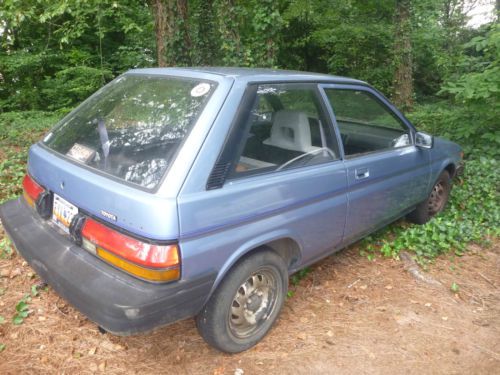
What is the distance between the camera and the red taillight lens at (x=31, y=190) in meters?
2.68

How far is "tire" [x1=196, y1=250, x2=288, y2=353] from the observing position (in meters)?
2.38

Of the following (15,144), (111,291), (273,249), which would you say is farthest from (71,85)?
(111,291)

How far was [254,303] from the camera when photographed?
2678mm

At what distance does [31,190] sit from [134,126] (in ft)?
2.97

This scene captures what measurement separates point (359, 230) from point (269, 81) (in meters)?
1.55

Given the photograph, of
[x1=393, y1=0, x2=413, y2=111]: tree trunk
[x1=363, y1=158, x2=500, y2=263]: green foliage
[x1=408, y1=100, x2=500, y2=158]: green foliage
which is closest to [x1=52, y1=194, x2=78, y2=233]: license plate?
[x1=363, y1=158, x2=500, y2=263]: green foliage

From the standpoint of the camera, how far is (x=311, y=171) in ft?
8.97

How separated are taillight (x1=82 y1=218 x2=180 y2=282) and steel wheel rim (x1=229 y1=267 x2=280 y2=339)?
62 centimetres

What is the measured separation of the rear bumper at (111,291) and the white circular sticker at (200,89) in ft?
3.47

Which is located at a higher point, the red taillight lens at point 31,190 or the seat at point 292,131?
the seat at point 292,131

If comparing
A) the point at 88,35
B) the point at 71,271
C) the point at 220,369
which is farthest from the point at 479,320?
the point at 88,35

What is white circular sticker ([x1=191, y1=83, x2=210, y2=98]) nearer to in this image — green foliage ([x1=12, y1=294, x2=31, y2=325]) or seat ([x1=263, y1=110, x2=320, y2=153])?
seat ([x1=263, y1=110, x2=320, y2=153])

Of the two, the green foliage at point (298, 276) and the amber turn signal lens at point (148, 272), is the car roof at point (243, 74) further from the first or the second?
the green foliage at point (298, 276)

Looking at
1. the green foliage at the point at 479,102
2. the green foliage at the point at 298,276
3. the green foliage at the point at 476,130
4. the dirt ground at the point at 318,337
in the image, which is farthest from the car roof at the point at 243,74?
the green foliage at the point at 476,130
